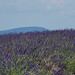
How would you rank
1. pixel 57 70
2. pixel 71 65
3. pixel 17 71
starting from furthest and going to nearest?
pixel 71 65 < pixel 57 70 < pixel 17 71

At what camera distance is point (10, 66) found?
12.5 feet

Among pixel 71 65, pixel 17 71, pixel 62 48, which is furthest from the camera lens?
pixel 62 48

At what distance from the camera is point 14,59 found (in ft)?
13.2

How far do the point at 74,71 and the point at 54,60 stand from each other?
2.02 ft

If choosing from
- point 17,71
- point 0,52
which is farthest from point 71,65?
point 0,52

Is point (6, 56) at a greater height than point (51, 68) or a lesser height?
greater

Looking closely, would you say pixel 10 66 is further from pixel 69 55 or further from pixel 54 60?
pixel 69 55

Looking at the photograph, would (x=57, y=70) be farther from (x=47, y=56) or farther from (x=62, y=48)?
(x=62, y=48)

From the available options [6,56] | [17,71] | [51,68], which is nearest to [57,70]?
[51,68]

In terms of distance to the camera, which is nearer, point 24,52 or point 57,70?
point 57,70

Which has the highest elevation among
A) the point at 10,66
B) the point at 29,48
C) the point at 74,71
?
the point at 29,48

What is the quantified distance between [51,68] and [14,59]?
89 cm

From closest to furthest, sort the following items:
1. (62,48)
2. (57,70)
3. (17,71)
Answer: (17,71)
(57,70)
(62,48)

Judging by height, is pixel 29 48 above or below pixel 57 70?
above
